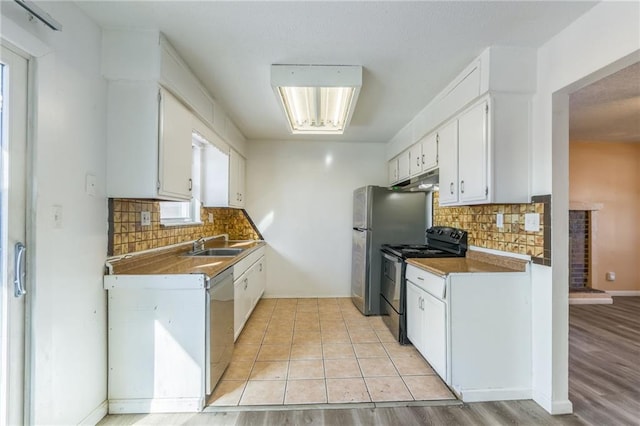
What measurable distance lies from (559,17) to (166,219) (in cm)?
330

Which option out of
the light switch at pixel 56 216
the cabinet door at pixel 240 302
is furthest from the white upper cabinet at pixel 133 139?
the cabinet door at pixel 240 302

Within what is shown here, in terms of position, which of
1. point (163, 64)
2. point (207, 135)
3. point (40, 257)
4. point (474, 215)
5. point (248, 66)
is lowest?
point (40, 257)

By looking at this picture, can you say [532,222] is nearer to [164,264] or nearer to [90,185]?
[164,264]

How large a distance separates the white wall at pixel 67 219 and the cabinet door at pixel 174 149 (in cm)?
34

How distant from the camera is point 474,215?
2.84 metres

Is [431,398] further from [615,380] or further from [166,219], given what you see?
[166,219]

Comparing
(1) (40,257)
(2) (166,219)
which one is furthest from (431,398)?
(2) (166,219)

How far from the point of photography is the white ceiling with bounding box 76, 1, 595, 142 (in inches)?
62.3

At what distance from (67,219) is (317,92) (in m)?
1.87

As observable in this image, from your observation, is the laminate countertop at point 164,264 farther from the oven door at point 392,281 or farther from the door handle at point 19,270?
the oven door at point 392,281

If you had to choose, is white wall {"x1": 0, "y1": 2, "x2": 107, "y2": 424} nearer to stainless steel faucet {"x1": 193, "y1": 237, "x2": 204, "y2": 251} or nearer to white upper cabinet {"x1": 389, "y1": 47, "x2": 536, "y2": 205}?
stainless steel faucet {"x1": 193, "y1": 237, "x2": 204, "y2": 251}

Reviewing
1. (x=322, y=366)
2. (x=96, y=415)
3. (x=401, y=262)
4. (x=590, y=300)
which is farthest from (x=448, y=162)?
(x=590, y=300)

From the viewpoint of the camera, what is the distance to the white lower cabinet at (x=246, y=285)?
9.04 ft

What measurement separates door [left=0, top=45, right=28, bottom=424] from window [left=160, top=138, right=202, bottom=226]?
4.95ft
